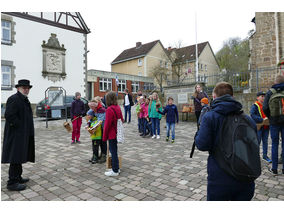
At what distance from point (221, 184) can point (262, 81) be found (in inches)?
521

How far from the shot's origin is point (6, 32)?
64.6 feet

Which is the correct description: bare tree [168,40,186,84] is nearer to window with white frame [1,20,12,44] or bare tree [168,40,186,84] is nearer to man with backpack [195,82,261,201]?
window with white frame [1,20,12,44]

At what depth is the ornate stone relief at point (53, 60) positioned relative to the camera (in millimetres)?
22234

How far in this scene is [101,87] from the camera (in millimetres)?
33125

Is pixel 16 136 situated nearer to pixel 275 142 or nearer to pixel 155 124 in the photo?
pixel 275 142

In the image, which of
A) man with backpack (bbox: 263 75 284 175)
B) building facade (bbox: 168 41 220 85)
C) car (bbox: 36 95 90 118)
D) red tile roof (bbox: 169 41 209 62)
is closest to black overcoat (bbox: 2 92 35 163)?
man with backpack (bbox: 263 75 284 175)

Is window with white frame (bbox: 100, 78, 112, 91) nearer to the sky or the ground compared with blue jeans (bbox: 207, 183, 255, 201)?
nearer to the sky

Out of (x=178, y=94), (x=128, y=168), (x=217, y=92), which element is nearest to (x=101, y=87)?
(x=178, y=94)

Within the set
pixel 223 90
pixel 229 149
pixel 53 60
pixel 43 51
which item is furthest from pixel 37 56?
pixel 229 149

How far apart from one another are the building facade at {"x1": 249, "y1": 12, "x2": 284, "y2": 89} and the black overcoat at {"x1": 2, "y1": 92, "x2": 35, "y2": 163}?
1270cm

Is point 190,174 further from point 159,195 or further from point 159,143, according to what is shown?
point 159,143

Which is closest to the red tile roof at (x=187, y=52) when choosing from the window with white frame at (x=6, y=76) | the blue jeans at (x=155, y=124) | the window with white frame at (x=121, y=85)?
the window with white frame at (x=121, y=85)

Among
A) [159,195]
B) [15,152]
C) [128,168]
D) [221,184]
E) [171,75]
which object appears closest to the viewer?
[221,184]

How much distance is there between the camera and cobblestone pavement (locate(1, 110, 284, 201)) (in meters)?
3.70
